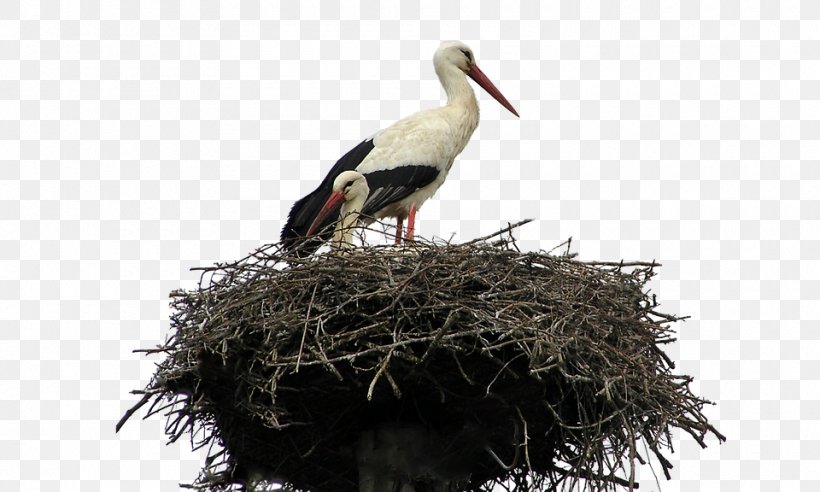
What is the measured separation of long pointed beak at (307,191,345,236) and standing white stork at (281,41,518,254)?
24cm

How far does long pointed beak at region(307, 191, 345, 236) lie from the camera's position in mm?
9188

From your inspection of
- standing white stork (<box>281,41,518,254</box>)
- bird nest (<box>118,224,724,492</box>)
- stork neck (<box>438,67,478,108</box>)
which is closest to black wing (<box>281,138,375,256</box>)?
standing white stork (<box>281,41,518,254</box>)

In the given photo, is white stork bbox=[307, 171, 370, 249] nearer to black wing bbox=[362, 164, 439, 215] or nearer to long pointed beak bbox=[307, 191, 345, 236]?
long pointed beak bbox=[307, 191, 345, 236]

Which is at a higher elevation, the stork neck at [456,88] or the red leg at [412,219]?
the stork neck at [456,88]

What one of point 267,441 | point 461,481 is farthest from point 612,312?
point 267,441

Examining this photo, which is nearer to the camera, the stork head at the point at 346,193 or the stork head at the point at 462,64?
the stork head at the point at 346,193

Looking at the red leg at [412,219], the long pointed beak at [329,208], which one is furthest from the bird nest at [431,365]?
the red leg at [412,219]

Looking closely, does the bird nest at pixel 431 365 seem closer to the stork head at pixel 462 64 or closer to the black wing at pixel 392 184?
the black wing at pixel 392 184

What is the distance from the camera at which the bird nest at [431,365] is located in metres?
7.16

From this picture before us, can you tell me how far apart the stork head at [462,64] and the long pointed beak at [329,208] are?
69.3 inches

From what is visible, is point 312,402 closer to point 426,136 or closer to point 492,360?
point 492,360

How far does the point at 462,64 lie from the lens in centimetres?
1073

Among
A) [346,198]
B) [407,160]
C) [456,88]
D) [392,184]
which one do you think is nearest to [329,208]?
[346,198]

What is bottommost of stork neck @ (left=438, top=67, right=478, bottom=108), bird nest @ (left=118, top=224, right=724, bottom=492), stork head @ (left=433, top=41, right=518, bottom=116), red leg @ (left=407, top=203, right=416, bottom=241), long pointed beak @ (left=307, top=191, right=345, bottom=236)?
bird nest @ (left=118, top=224, right=724, bottom=492)
